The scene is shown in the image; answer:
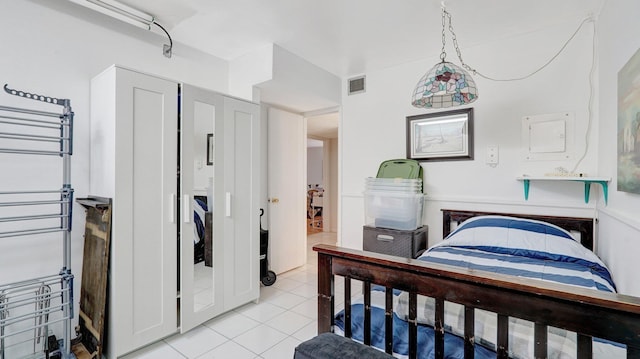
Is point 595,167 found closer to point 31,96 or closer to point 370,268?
point 370,268

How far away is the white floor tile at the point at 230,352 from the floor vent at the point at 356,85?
3077 millimetres

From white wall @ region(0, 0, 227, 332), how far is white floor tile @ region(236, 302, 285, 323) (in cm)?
135

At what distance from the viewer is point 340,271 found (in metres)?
1.47

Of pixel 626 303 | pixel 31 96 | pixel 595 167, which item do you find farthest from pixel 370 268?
pixel 595 167

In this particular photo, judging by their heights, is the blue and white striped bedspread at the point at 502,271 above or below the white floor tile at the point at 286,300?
above

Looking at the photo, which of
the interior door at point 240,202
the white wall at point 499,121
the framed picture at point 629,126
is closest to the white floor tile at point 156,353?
the interior door at point 240,202

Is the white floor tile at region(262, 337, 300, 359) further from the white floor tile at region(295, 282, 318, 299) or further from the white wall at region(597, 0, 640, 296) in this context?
the white wall at region(597, 0, 640, 296)

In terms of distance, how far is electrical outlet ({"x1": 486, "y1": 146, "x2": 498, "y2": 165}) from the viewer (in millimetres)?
2873

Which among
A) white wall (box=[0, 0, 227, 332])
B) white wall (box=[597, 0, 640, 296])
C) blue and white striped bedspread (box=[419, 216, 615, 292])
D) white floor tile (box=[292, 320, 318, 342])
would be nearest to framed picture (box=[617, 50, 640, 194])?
white wall (box=[597, 0, 640, 296])

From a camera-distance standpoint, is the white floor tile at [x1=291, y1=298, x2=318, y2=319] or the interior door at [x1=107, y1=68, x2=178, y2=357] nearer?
the interior door at [x1=107, y1=68, x2=178, y2=357]

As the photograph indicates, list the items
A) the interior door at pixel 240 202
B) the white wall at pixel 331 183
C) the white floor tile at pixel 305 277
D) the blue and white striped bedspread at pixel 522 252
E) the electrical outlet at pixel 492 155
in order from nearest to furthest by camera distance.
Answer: the blue and white striped bedspread at pixel 522 252
the interior door at pixel 240 202
the electrical outlet at pixel 492 155
the white floor tile at pixel 305 277
the white wall at pixel 331 183

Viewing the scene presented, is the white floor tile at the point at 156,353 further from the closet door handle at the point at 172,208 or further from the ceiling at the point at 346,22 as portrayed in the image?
the ceiling at the point at 346,22

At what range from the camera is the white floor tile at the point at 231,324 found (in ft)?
8.05

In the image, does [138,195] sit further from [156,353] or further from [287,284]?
[287,284]
